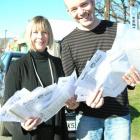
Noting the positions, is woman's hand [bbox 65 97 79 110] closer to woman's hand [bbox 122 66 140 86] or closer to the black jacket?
woman's hand [bbox 122 66 140 86]

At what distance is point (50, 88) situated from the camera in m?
3.58

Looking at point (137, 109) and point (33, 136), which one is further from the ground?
point (33, 136)

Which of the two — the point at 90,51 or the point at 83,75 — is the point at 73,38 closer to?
the point at 90,51

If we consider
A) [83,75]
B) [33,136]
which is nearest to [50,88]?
[83,75]

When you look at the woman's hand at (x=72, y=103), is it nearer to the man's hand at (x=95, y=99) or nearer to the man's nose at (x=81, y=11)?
the man's hand at (x=95, y=99)

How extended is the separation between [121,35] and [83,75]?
42 centimetres

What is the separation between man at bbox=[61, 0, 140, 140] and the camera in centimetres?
385

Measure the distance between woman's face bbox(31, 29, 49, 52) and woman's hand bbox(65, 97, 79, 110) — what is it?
0.77 m

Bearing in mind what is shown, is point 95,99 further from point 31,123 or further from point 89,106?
point 31,123

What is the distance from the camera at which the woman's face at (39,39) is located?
14.3 feet

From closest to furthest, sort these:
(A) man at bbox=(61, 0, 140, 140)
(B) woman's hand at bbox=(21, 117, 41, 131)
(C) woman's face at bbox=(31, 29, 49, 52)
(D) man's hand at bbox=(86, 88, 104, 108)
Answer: (D) man's hand at bbox=(86, 88, 104, 108)
(B) woman's hand at bbox=(21, 117, 41, 131)
(A) man at bbox=(61, 0, 140, 140)
(C) woman's face at bbox=(31, 29, 49, 52)

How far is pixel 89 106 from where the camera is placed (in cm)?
380

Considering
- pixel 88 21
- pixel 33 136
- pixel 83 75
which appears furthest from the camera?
pixel 33 136

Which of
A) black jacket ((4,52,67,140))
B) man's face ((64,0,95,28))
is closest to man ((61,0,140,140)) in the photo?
man's face ((64,0,95,28))
